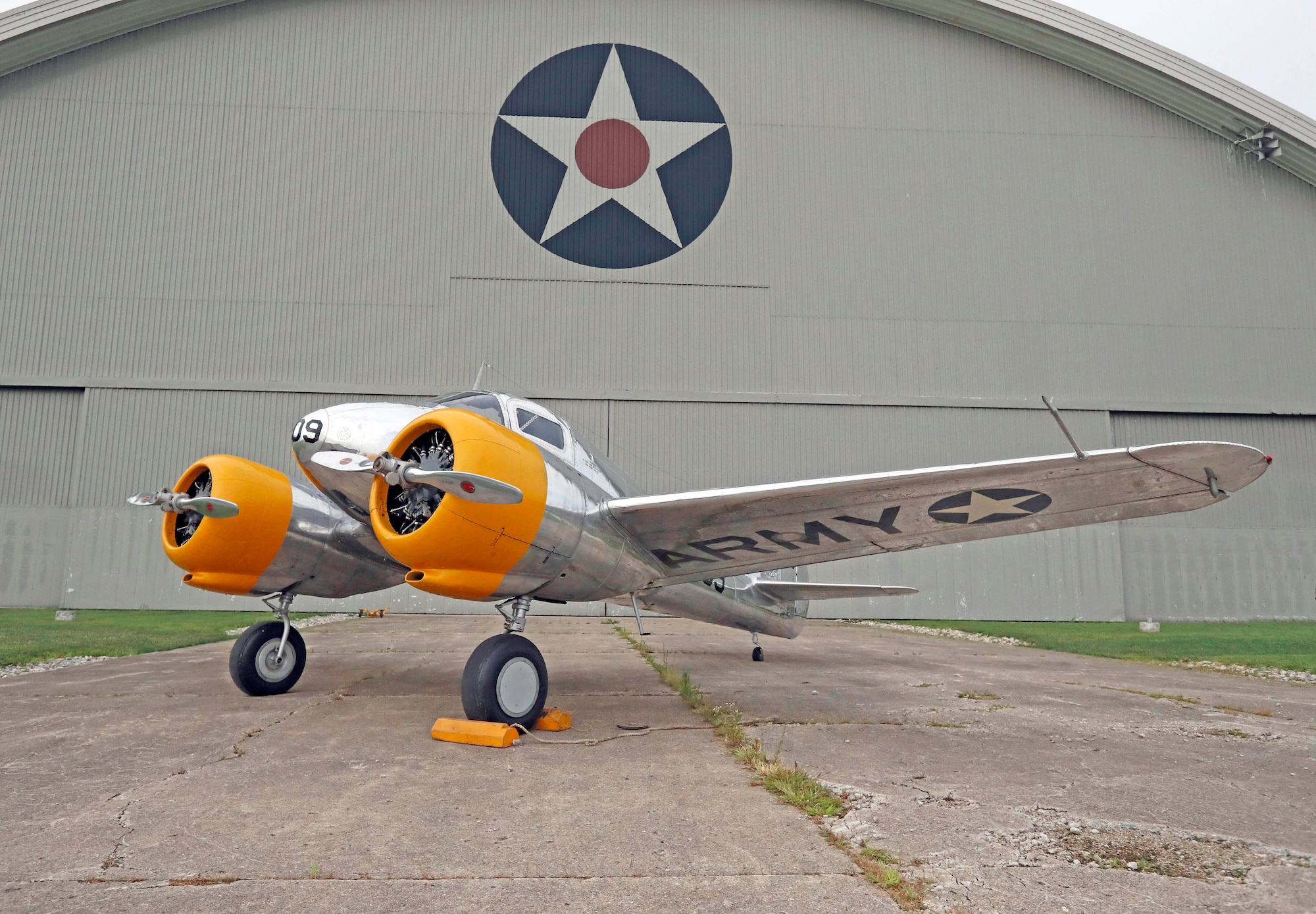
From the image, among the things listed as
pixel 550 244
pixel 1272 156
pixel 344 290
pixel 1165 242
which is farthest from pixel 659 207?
pixel 1272 156

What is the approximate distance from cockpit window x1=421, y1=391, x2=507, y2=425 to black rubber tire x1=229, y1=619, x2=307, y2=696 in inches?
118

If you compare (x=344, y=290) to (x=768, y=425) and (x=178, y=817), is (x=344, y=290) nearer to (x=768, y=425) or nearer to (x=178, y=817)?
(x=768, y=425)

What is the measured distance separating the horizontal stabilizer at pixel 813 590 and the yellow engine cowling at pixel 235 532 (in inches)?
248

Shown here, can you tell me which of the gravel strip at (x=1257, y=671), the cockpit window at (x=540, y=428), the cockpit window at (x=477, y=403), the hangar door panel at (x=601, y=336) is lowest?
the gravel strip at (x=1257, y=671)

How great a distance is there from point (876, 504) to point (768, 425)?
13.7 m

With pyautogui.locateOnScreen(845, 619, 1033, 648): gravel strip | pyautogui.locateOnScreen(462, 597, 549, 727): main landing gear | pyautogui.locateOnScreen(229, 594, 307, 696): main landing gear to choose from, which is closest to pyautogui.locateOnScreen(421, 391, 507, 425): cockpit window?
pyautogui.locateOnScreen(462, 597, 549, 727): main landing gear

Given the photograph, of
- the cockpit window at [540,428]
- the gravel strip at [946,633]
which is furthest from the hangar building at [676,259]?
the cockpit window at [540,428]

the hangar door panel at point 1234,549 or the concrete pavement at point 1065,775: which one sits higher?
the hangar door panel at point 1234,549

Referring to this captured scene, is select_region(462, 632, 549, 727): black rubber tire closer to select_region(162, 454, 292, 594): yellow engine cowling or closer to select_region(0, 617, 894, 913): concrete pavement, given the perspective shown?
select_region(0, 617, 894, 913): concrete pavement

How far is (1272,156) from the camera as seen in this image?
21.3 metres

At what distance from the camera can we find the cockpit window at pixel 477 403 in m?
5.72

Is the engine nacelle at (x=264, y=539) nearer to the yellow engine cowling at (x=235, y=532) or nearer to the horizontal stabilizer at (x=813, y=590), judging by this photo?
the yellow engine cowling at (x=235, y=532)

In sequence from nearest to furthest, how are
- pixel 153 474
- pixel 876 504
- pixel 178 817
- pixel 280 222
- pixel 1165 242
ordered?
pixel 178 817
pixel 876 504
pixel 153 474
pixel 280 222
pixel 1165 242

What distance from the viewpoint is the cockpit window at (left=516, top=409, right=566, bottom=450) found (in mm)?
5918
